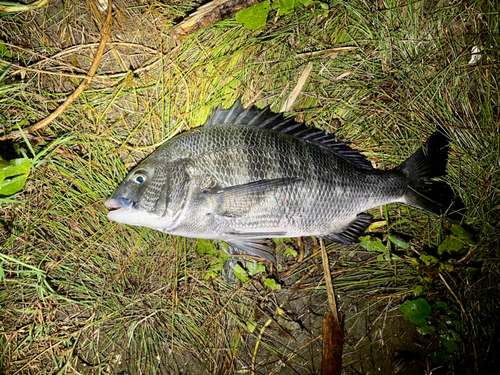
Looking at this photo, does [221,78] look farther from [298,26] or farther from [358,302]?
[358,302]

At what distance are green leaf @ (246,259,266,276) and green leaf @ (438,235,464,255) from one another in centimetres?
166

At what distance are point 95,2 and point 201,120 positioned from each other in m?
1.50

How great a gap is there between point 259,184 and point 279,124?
64 cm

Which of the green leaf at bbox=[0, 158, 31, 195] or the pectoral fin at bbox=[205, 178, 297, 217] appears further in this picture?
the green leaf at bbox=[0, 158, 31, 195]

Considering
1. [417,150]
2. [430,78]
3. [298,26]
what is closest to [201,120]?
[298,26]

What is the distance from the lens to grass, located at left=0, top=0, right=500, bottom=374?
108 inches

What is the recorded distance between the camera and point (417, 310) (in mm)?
2672

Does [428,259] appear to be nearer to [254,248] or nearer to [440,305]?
[440,305]

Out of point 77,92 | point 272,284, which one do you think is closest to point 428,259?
point 272,284

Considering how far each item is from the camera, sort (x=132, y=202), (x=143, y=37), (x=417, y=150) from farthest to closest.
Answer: (x=143, y=37), (x=417, y=150), (x=132, y=202)

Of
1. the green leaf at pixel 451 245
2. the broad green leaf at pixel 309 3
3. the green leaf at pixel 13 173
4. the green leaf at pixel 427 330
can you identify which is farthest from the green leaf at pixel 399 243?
the green leaf at pixel 13 173

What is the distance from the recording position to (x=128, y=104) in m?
2.87

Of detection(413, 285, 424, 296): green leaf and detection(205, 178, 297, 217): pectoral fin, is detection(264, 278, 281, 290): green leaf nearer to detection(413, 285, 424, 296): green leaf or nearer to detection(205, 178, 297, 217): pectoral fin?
detection(205, 178, 297, 217): pectoral fin

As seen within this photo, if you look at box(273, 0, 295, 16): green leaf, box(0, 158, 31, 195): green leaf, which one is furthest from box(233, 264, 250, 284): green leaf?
box(273, 0, 295, 16): green leaf
